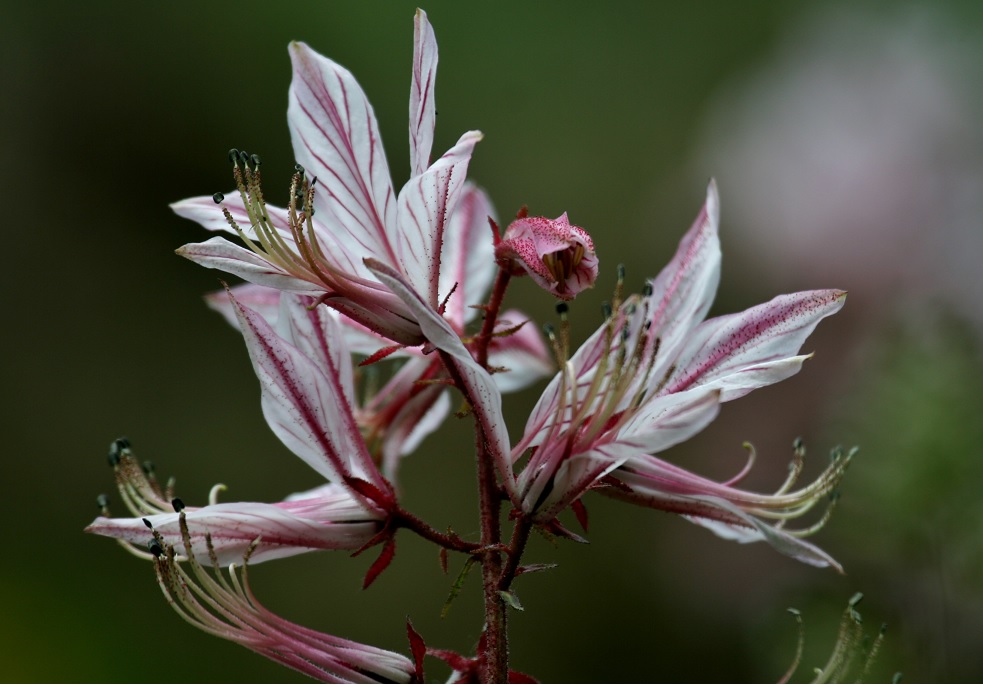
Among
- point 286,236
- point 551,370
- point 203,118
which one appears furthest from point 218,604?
point 203,118

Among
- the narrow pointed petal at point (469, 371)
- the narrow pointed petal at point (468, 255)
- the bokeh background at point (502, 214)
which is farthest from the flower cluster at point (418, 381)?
the bokeh background at point (502, 214)

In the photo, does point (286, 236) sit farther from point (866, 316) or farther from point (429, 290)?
point (866, 316)

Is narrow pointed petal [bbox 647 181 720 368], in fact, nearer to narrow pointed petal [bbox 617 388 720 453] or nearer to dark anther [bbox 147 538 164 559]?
narrow pointed petal [bbox 617 388 720 453]

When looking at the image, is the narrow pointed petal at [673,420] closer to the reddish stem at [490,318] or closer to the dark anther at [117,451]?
the reddish stem at [490,318]

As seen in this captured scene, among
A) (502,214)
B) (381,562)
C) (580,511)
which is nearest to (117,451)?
(381,562)

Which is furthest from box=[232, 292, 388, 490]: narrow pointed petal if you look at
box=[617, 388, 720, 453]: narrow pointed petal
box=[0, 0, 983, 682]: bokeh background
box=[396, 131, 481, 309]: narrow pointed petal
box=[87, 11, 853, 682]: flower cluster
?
box=[0, 0, 983, 682]: bokeh background

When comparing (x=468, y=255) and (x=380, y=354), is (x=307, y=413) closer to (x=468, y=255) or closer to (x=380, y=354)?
(x=380, y=354)

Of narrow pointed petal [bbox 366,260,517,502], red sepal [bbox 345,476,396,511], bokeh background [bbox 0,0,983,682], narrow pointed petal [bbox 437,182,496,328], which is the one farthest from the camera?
bokeh background [bbox 0,0,983,682]
